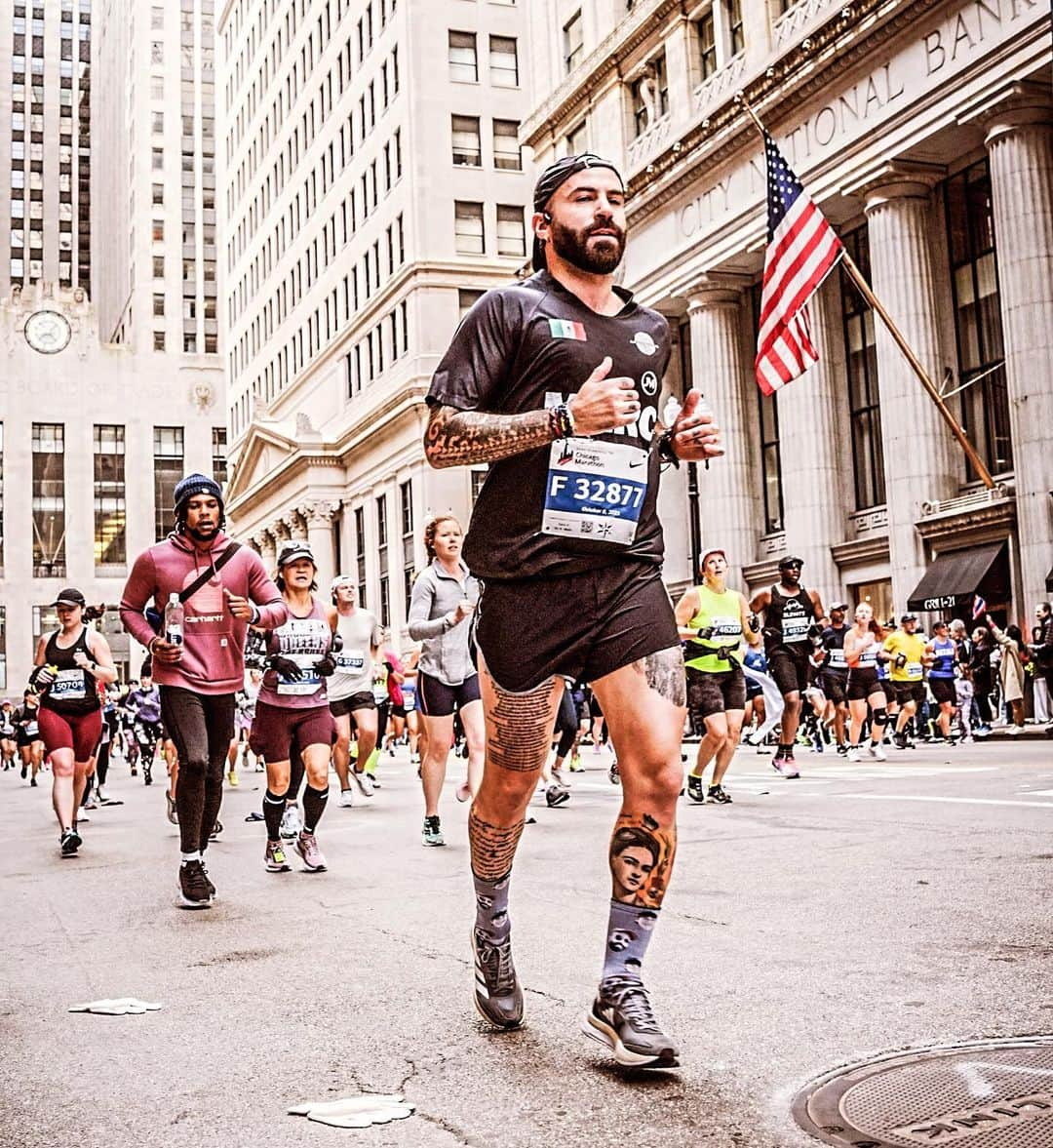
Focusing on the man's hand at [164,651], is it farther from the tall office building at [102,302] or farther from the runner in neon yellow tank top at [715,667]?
the tall office building at [102,302]

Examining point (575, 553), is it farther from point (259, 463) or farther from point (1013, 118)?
point (259, 463)

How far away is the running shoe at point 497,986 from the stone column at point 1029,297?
2324cm

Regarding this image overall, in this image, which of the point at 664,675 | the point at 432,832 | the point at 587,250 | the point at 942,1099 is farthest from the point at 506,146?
the point at 942,1099

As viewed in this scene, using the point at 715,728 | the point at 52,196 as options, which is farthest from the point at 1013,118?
the point at 52,196

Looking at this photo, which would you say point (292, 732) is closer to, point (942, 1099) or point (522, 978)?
point (522, 978)

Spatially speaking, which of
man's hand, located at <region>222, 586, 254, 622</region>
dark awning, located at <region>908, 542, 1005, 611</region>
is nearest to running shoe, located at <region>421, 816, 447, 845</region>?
man's hand, located at <region>222, 586, 254, 622</region>

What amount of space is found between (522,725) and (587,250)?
50.0 inches

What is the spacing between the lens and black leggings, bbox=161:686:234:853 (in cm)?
731

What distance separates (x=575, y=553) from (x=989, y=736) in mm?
20045

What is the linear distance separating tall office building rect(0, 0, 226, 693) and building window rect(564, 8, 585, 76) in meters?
65.7

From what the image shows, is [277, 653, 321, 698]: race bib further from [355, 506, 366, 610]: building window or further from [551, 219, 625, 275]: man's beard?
[355, 506, 366, 610]: building window

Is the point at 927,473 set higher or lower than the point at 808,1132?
higher

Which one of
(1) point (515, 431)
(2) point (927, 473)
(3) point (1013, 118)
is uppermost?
(3) point (1013, 118)

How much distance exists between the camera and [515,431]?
3828 mm
